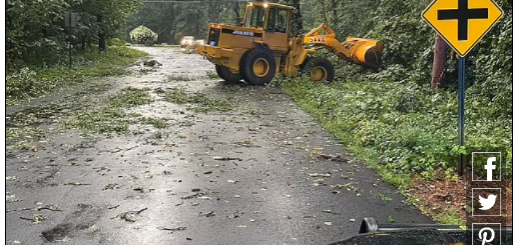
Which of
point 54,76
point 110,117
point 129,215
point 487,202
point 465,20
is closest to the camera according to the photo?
point 487,202

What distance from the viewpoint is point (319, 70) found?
727 inches

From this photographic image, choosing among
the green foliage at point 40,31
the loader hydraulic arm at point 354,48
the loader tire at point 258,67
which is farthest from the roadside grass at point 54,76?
the loader hydraulic arm at point 354,48

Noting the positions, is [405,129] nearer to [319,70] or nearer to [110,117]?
[110,117]

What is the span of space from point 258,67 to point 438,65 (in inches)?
229

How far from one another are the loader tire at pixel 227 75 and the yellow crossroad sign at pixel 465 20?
40.1ft

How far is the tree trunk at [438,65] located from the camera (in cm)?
Result: 1370

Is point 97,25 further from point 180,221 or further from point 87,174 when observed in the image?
point 180,221

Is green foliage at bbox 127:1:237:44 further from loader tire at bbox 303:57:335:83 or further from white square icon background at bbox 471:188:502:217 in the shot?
white square icon background at bbox 471:188:502:217

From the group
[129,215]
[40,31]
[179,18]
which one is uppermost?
[179,18]

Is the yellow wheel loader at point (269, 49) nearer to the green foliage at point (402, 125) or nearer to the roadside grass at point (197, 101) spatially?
the roadside grass at point (197, 101)

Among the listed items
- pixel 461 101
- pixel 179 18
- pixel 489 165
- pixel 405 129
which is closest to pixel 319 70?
pixel 405 129

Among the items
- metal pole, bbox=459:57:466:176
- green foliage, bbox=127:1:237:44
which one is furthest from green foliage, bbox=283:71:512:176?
green foliage, bbox=127:1:237:44

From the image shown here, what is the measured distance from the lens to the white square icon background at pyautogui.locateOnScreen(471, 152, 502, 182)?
17.2ft

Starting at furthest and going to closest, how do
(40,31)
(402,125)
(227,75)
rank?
(40,31), (227,75), (402,125)
